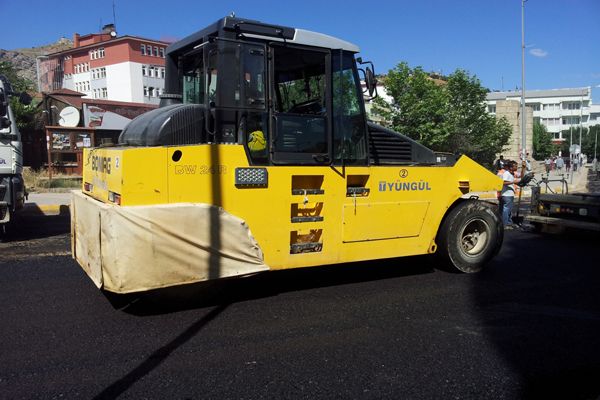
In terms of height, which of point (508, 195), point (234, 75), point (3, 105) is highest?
point (3, 105)

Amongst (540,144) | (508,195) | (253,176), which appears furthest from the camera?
(540,144)

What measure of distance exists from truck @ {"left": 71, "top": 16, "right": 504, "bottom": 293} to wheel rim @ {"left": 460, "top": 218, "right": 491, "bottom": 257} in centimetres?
51

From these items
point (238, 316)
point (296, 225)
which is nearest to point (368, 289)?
point (296, 225)

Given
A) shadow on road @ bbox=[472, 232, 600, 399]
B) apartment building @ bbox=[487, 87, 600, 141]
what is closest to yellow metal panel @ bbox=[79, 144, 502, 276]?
shadow on road @ bbox=[472, 232, 600, 399]

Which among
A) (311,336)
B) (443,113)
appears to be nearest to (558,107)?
(443,113)

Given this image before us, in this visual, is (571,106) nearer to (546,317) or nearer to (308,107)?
(546,317)

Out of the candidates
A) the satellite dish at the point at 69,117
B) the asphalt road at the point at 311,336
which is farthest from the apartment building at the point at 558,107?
the asphalt road at the point at 311,336

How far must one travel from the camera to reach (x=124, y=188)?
172 inches

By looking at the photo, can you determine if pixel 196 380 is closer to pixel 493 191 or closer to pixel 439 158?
pixel 439 158

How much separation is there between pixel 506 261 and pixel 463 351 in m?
3.81

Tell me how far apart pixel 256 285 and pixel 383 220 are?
5.47ft

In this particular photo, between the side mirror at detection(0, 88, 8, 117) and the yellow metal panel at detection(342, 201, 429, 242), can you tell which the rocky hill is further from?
the yellow metal panel at detection(342, 201, 429, 242)

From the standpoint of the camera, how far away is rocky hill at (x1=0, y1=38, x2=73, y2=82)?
121137 mm

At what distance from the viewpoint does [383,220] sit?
224 inches
